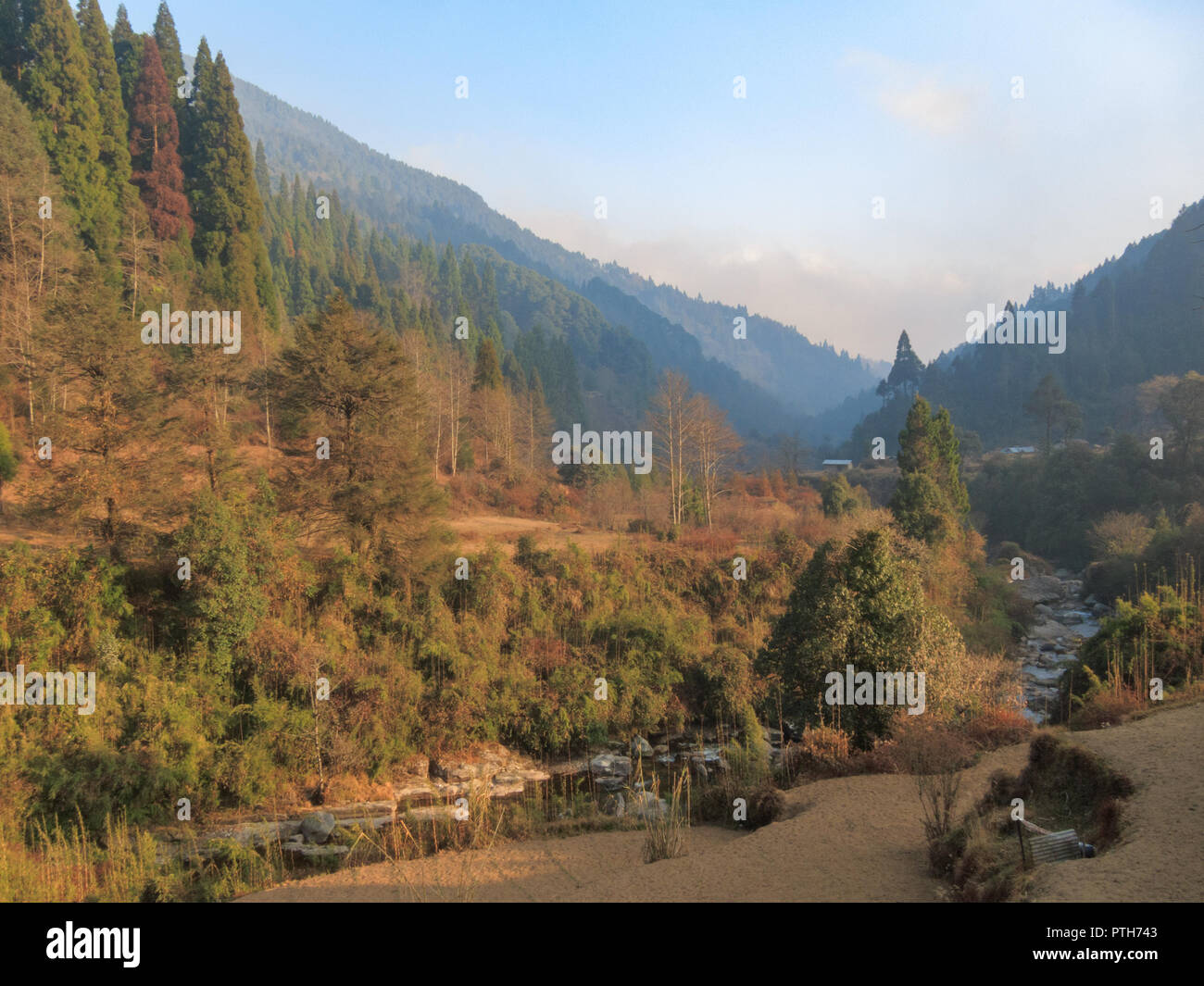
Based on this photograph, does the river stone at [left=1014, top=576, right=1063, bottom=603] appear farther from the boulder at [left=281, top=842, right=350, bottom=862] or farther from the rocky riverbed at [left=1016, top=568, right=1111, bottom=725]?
the boulder at [left=281, top=842, right=350, bottom=862]

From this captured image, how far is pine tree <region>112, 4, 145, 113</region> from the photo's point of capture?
50.4m

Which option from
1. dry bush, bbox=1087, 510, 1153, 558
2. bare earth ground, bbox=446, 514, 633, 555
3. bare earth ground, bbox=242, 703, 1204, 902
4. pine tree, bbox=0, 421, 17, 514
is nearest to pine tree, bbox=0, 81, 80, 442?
pine tree, bbox=0, 421, 17, 514

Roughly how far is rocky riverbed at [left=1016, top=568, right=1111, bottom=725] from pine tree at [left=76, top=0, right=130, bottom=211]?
52496 millimetres

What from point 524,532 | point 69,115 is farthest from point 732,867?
point 69,115

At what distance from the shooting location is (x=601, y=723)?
2248cm

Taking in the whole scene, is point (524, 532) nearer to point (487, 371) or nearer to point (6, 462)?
point (6, 462)

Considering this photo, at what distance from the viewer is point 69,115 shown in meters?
40.7

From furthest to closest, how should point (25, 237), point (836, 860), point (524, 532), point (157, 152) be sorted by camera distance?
point (157, 152) < point (25, 237) < point (524, 532) < point (836, 860)

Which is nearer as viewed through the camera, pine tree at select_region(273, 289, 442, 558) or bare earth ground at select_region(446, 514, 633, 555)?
pine tree at select_region(273, 289, 442, 558)

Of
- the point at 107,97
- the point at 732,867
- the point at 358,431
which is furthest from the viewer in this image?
the point at 107,97

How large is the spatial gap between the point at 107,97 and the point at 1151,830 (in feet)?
195
